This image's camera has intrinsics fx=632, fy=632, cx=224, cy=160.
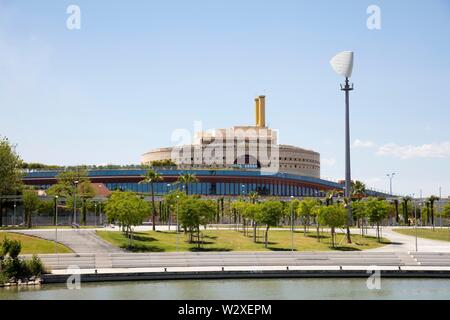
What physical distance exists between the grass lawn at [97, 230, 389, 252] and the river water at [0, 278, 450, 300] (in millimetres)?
17911

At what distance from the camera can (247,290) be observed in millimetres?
49750

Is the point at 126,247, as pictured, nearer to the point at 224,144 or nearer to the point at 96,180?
the point at 96,180

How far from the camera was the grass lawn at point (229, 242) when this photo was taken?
73938mm

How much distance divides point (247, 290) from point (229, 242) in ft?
96.9

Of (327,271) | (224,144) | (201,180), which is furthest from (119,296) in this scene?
(224,144)

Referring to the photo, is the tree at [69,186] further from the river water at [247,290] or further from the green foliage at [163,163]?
the river water at [247,290]

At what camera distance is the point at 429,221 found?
140 metres

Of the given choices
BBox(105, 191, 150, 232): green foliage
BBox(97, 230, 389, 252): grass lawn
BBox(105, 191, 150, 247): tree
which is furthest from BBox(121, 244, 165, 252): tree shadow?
BBox(105, 191, 150, 232): green foliage

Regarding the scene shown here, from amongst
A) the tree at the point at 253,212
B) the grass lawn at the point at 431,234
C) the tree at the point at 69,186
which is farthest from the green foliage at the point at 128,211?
the grass lawn at the point at 431,234

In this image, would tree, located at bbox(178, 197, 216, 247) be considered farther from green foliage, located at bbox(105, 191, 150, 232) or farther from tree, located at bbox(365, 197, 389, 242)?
tree, located at bbox(365, 197, 389, 242)

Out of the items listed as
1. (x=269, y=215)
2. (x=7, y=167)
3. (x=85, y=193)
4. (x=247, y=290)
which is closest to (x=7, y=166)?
(x=7, y=167)

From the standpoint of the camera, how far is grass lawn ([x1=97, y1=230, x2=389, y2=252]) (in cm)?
7394

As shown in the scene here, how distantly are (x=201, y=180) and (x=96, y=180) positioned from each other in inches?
1102

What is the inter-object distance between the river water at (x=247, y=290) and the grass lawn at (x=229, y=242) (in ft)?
58.8
